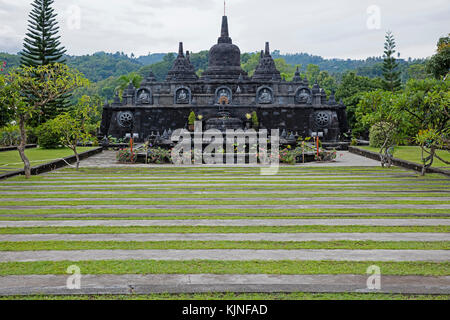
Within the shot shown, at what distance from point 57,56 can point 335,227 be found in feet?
130

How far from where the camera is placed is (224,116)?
35969 millimetres

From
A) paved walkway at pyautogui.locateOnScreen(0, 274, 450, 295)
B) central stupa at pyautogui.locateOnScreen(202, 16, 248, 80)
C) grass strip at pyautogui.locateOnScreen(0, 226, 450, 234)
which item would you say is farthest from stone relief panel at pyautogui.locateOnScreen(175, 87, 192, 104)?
paved walkway at pyautogui.locateOnScreen(0, 274, 450, 295)

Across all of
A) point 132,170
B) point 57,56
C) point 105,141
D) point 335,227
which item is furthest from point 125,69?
point 335,227

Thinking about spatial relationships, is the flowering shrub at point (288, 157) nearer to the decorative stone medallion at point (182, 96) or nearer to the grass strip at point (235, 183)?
the grass strip at point (235, 183)

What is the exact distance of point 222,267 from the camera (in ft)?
25.4

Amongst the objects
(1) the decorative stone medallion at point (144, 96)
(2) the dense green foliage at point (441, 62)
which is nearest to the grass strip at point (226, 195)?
(2) the dense green foliage at point (441, 62)

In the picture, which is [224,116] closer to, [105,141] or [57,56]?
[105,141]

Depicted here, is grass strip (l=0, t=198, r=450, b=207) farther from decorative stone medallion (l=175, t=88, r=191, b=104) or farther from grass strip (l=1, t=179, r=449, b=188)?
decorative stone medallion (l=175, t=88, r=191, b=104)

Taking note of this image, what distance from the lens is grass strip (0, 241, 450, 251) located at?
29.1 feet

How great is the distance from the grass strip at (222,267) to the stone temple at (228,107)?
3258cm

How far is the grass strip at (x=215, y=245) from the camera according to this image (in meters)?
8.88

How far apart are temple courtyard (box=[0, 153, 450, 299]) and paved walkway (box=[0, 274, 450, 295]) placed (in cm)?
2

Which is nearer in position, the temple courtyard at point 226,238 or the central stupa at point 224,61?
the temple courtyard at point 226,238
